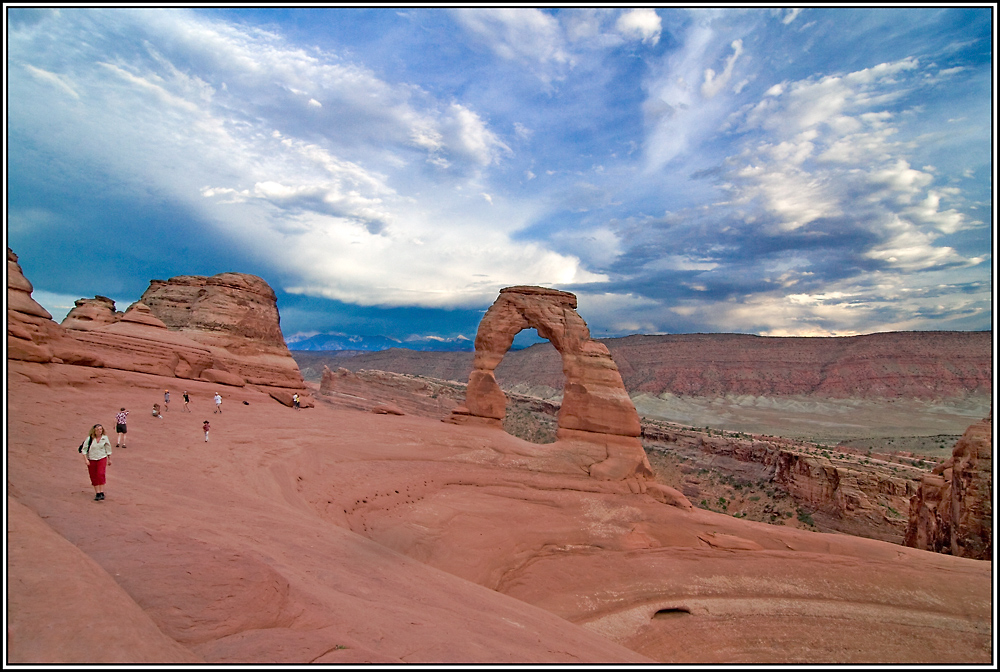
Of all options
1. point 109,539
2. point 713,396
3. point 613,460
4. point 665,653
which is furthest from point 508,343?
point 713,396

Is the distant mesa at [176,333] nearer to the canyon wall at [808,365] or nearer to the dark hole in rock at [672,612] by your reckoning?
the dark hole in rock at [672,612]

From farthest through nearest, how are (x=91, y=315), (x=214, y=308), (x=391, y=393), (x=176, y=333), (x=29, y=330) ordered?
(x=391, y=393) < (x=214, y=308) < (x=176, y=333) < (x=91, y=315) < (x=29, y=330)

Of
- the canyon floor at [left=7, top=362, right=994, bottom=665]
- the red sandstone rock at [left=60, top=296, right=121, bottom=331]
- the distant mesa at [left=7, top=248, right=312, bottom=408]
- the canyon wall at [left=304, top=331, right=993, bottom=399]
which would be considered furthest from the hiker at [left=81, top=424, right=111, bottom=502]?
the canyon wall at [left=304, top=331, right=993, bottom=399]

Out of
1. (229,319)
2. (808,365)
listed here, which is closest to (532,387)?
(808,365)

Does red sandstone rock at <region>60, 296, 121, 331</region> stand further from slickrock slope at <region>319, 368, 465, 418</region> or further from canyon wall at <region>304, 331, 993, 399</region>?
canyon wall at <region>304, 331, 993, 399</region>

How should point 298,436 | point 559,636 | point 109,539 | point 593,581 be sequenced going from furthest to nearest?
point 298,436 → point 593,581 → point 559,636 → point 109,539

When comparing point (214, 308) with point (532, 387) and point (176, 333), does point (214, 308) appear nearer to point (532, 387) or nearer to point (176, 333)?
point (176, 333)

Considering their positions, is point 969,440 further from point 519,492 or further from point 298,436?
point 298,436
